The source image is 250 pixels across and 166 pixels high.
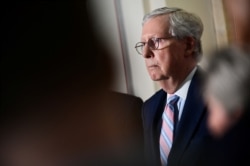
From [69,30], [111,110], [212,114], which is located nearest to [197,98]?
[212,114]

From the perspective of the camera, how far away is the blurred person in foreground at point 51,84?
0.29m

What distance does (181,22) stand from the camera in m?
0.46

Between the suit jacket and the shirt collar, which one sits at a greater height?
the shirt collar

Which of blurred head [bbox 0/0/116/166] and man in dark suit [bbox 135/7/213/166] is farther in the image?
man in dark suit [bbox 135/7/213/166]

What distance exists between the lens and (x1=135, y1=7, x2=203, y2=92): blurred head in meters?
0.45

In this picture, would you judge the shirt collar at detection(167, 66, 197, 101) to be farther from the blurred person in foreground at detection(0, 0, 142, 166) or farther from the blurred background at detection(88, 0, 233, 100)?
the blurred person in foreground at detection(0, 0, 142, 166)

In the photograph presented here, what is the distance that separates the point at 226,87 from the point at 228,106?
0.11 ft

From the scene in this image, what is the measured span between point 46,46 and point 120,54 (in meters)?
0.15

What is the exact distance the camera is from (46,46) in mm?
291

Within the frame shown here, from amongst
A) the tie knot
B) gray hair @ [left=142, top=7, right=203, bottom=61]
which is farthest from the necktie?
gray hair @ [left=142, top=7, right=203, bottom=61]

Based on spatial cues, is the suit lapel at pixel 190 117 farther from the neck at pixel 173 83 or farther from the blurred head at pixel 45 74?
the blurred head at pixel 45 74

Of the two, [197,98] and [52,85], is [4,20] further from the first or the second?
[197,98]

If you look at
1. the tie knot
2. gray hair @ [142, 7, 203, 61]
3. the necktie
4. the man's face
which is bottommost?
the necktie

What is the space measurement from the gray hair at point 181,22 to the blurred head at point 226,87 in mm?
59
